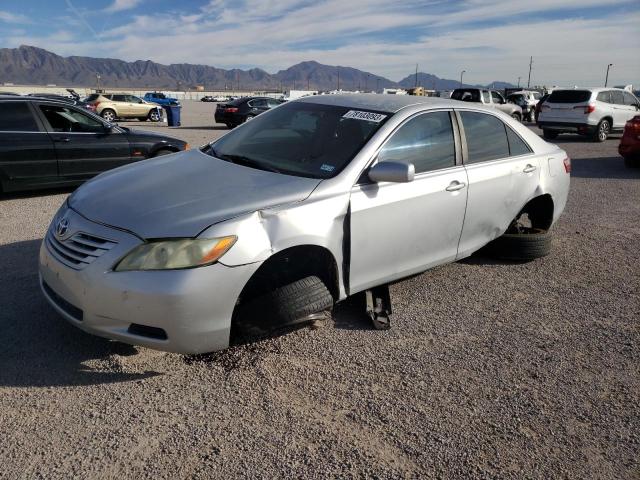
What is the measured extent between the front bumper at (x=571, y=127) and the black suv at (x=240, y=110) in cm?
1084

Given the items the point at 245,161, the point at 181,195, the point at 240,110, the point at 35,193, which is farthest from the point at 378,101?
the point at 240,110

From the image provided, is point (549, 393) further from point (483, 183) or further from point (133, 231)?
point (133, 231)

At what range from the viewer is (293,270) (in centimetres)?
324

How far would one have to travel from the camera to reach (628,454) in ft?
7.98

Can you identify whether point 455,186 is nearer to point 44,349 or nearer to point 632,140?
point 44,349

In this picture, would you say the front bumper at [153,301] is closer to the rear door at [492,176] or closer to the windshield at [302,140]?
the windshield at [302,140]

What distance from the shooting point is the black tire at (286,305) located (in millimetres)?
2975

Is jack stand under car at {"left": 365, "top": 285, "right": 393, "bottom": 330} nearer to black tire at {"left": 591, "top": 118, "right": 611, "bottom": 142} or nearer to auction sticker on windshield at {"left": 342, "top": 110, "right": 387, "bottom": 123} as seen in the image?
auction sticker on windshield at {"left": 342, "top": 110, "right": 387, "bottom": 123}

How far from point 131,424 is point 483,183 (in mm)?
2987

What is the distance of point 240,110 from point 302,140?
1952cm

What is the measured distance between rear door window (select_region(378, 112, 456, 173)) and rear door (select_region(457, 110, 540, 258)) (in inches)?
7.4

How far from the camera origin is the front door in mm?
3326

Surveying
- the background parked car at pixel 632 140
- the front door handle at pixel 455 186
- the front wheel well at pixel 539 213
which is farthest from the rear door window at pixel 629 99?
the front door handle at pixel 455 186

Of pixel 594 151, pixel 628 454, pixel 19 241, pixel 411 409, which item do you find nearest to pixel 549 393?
pixel 628 454
